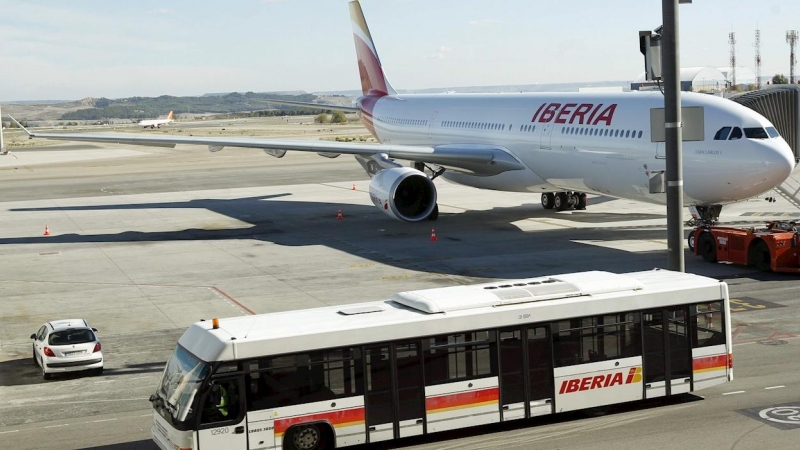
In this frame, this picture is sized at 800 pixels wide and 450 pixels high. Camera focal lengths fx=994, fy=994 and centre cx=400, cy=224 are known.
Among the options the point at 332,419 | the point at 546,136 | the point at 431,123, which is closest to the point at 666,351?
the point at 332,419

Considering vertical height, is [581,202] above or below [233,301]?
above

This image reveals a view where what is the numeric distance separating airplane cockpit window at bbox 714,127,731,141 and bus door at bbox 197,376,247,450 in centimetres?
2082

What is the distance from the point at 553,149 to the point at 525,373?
21.7m

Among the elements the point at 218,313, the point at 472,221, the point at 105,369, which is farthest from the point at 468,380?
the point at 472,221

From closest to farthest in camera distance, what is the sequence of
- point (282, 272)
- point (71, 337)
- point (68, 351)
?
1. point (68, 351)
2. point (71, 337)
3. point (282, 272)

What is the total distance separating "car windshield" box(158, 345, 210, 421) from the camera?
559 inches

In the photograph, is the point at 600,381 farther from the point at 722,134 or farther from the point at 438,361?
the point at 722,134

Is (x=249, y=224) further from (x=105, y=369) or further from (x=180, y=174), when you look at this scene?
(x=180, y=174)

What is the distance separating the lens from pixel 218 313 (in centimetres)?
2556

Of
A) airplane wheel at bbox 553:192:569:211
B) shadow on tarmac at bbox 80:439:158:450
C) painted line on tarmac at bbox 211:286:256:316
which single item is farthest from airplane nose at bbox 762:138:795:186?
shadow on tarmac at bbox 80:439:158:450

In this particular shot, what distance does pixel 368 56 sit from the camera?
57875mm

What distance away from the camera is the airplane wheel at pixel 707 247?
30.9 meters

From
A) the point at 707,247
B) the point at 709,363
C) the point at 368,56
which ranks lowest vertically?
the point at 709,363

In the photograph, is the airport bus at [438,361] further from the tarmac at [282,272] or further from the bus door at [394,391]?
the tarmac at [282,272]
